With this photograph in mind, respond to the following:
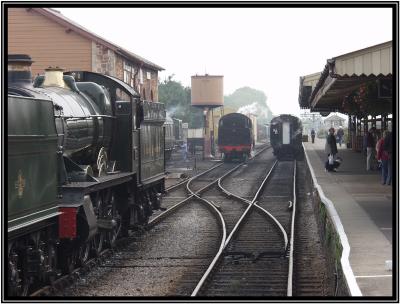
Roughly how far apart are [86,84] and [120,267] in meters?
3.18

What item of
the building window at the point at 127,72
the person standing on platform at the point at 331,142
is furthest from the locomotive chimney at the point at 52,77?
the building window at the point at 127,72

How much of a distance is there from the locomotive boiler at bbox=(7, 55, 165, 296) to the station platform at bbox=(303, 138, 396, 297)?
3704mm

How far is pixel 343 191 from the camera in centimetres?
1873

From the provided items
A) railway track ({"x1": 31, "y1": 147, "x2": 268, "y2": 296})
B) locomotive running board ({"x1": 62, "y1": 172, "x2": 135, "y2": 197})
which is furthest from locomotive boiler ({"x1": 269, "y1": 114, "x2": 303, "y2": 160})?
locomotive running board ({"x1": 62, "y1": 172, "x2": 135, "y2": 197})

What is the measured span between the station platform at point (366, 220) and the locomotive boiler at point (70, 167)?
370 cm

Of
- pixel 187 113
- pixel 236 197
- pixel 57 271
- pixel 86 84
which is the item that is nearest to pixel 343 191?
pixel 236 197

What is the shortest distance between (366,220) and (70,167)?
17.3ft

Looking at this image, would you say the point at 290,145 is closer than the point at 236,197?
No

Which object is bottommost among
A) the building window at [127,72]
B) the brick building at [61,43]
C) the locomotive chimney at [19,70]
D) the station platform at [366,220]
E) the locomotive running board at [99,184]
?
the station platform at [366,220]

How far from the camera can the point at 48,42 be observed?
29375 millimetres

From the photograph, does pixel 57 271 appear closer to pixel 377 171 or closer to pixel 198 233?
pixel 198 233

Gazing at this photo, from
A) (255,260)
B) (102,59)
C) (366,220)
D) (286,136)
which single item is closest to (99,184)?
(255,260)

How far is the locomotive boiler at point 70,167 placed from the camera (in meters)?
8.55

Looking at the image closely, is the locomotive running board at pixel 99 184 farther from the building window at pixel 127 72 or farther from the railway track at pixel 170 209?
the building window at pixel 127 72
